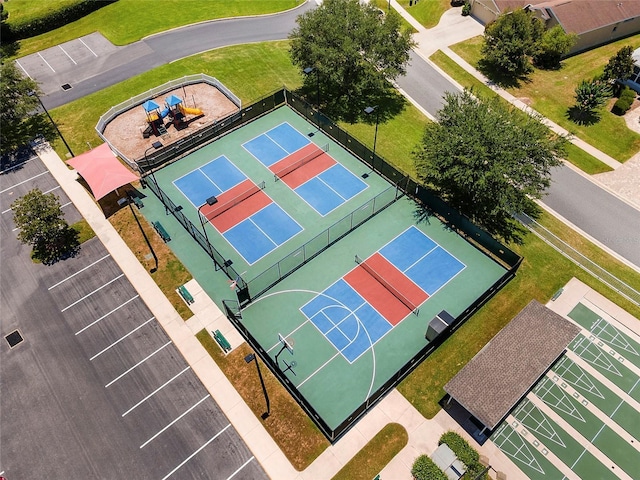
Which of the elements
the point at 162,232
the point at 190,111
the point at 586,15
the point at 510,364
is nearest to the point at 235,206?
the point at 162,232

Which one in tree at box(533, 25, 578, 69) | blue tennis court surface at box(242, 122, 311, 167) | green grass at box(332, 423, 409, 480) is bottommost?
green grass at box(332, 423, 409, 480)

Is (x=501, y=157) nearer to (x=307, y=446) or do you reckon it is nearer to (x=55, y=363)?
(x=307, y=446)

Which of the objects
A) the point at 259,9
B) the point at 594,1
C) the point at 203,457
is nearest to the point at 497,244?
the point at 203,457

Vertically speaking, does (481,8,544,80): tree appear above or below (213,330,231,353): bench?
above

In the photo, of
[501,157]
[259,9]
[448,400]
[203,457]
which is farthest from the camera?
[259,9]

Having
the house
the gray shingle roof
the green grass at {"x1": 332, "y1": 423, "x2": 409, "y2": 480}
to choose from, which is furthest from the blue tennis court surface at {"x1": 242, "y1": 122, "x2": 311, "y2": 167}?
the house

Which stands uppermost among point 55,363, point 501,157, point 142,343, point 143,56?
point 143,56

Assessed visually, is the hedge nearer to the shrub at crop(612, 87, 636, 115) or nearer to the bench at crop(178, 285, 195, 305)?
the bench at crop(178, 285, 195, 305)
